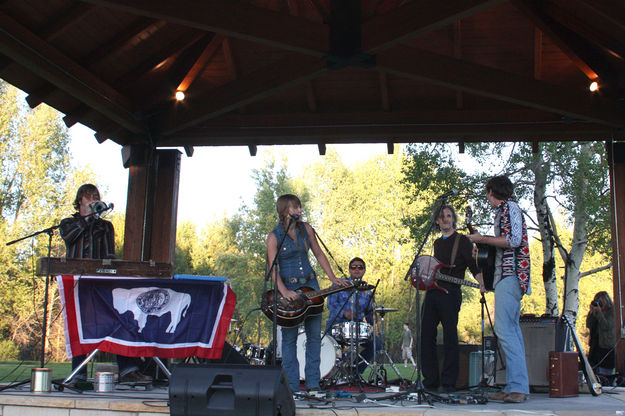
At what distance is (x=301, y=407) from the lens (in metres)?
4.43

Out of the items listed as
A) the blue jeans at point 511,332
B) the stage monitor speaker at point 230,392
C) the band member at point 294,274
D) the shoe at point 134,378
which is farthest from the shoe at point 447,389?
the shoe at point 134,378

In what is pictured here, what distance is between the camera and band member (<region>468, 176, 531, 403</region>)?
5.21 metres

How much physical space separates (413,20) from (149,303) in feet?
10.8

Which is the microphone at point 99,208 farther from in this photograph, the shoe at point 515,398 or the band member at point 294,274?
the shoe at point 515,398

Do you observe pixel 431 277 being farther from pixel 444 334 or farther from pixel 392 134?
pixel 392 134

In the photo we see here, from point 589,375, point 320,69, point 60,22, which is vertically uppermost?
point 60,22

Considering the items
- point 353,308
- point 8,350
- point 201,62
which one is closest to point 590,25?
point 353,308

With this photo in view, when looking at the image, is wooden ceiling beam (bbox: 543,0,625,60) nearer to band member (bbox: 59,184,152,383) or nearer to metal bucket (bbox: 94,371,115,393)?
band member (bbox: 59,184,152,383)

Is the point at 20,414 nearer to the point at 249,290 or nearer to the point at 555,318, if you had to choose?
the point at 555,318

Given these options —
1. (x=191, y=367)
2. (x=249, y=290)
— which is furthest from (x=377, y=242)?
(x=191, y=367)

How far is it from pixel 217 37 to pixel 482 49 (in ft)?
11.0

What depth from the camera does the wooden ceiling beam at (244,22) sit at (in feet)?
18.6

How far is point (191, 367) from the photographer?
4160mm

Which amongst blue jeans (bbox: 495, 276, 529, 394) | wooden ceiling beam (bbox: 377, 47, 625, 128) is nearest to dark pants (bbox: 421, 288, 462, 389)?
blue jeans (bbox: 495, 276, 529, 394)
